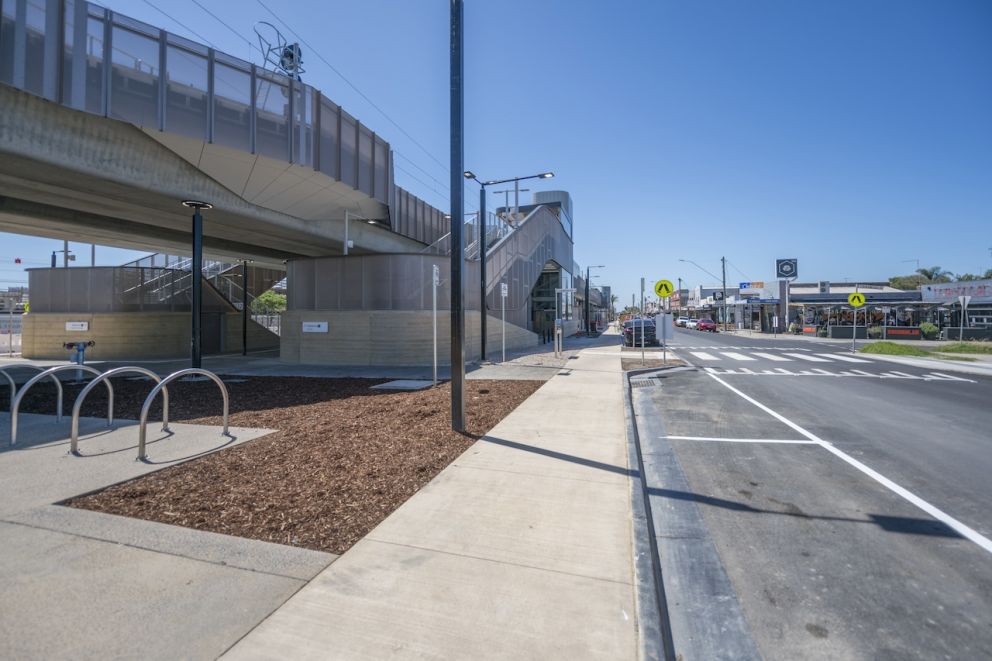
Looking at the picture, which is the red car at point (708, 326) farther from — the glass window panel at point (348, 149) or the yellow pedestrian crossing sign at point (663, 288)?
the glass window panel at point (348, 149)

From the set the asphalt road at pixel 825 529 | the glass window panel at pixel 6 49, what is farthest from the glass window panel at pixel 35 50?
the asphalt road at pixel 825 529

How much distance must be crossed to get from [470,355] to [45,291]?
64.6ft

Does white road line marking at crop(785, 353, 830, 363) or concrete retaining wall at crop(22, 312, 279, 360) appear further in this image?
concrete retaining wall at crop(22, 312, 279, 360)

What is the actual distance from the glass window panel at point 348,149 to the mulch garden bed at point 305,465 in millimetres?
8282

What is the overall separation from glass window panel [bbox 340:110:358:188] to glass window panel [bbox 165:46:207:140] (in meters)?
4.28

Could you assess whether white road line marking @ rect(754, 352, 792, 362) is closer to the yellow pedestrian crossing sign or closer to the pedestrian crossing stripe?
the pedestrian crossing stripe

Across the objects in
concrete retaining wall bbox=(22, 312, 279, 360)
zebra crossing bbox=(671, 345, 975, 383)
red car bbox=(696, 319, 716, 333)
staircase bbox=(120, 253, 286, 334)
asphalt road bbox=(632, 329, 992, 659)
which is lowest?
asphalt road bbox=(632, 329, 992, 659)

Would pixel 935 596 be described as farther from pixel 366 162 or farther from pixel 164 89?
pixel 366 162

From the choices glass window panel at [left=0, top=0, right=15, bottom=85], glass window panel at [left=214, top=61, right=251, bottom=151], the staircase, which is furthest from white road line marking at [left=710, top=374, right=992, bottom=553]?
the staircase

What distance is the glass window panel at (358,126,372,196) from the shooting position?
16459 millimetres

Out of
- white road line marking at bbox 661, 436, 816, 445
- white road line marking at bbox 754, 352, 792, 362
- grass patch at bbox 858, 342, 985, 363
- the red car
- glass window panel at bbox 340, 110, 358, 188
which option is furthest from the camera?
the red car

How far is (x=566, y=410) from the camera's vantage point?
8.88 metres

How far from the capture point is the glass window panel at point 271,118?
1292cm

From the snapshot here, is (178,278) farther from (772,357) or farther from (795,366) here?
(772,357)
